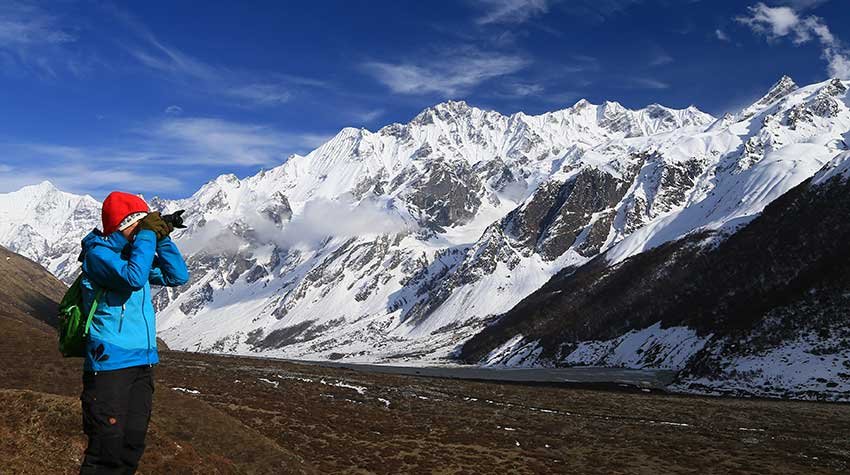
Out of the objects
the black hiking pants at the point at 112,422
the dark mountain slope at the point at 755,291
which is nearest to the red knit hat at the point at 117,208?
the black hiking pants at the point at 112,422

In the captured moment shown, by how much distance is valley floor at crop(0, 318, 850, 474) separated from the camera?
19.2 m

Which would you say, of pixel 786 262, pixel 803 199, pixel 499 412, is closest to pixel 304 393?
pixel 499 412

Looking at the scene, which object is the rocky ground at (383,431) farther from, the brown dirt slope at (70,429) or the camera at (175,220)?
the camera at (175,220)

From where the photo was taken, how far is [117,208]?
8.84 metres

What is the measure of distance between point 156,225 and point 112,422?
2945 mm

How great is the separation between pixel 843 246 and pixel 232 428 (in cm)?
12970

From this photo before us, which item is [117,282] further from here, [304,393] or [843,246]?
[843,246]

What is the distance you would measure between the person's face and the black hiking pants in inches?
76.4

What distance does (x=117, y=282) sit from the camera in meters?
8.34

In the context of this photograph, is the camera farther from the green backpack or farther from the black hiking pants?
the black hiking pants

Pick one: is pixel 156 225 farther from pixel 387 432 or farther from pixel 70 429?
pixel 387 432

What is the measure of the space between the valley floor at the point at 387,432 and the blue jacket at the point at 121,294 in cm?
880

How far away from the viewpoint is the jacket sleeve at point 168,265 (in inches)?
354

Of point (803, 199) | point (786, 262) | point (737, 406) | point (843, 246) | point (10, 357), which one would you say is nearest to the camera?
point (10, 357)
